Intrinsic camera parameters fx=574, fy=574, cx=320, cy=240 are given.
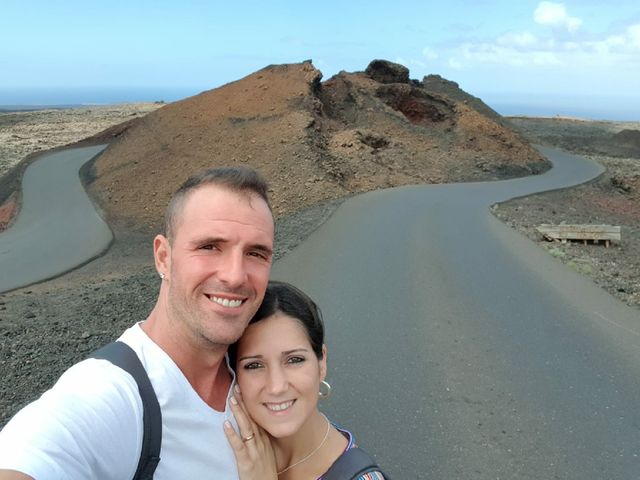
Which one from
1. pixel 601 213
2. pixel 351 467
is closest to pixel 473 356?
pixel 351 467

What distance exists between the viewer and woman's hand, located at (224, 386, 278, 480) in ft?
7.67

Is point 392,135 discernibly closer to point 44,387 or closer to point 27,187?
point 27,187

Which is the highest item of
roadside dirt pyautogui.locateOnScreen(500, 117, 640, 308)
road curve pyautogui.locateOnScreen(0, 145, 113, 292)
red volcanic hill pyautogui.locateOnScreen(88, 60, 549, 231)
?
red volcanic hill pyautogui.locateOnScreen(88, 60, 549, 231)

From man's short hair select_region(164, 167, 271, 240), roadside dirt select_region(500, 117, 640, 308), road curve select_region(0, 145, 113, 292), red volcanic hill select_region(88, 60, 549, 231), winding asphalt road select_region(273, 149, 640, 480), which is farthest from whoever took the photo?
red volcanic hill select_region(88, 60, 549, 231)

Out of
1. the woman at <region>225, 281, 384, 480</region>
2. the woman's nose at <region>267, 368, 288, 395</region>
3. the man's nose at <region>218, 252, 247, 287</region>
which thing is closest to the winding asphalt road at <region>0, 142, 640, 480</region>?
the woman at <region>225, 281, 384, 480</region>

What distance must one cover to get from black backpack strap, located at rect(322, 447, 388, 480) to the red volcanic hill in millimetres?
16089

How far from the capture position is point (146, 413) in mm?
1994

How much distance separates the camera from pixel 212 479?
2248 millimetres

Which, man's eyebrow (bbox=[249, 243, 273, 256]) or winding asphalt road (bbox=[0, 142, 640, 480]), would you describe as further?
winding asphalt road (bbox=[0, 142, 640, 480])

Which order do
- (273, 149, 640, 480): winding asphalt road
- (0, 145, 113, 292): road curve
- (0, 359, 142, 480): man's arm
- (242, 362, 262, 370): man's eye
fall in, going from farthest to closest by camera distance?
(0, 145, 113, 292): road curve
(273, 149, 640, 480): winding asphalt road
(242, 362, 262, 370): man's eye
(0, 359, 142, 480): man's arm

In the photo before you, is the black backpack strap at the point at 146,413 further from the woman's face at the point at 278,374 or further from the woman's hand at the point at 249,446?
the woman's face at the point at 278,374

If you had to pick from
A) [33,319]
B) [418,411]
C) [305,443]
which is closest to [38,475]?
[305,443]

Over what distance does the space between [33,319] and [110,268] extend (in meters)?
6.63

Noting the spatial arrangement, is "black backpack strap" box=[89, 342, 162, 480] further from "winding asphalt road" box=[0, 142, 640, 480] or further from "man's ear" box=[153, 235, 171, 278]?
"winding asphalt road" box=[0, 142, 640, 480]
